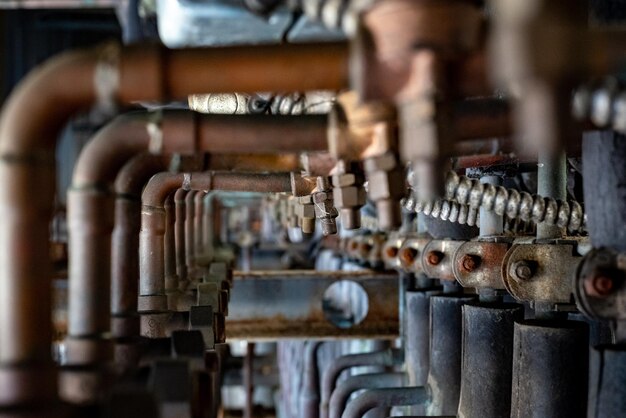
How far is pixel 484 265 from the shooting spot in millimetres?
1400

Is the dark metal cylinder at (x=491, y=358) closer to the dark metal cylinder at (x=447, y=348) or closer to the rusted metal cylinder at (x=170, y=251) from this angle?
the dark metal cylinder at (x=447, y=348)

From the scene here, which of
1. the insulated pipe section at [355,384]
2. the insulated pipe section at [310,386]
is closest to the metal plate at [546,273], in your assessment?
the insulated pipe section at [355,384]

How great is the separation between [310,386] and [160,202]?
212cm

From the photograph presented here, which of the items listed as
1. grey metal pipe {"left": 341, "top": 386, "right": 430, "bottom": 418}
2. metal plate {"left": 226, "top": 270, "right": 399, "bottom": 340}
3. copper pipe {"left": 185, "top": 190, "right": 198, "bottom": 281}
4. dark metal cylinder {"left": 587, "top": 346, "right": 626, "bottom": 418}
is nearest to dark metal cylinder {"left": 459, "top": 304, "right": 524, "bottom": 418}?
dark metal cylinder {"left": 587, "top": 346, "right": 626, "bottom": 418}

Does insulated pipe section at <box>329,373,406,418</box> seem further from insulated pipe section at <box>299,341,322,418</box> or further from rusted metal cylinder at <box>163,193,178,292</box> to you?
insulated pipe section at <box>299,341,322,418</box>

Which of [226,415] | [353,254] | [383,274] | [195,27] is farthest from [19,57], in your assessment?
[195,27]

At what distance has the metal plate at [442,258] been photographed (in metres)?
1.62

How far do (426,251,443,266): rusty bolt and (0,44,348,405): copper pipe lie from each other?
95 cm

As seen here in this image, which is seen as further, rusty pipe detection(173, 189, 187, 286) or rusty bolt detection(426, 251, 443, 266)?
rusty pipe detection(173, 189, 187, 286)

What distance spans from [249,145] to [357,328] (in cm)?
195

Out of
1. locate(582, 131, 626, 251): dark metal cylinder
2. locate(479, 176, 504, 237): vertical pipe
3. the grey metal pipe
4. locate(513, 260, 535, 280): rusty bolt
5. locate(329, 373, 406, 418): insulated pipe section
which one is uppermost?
locate(582, 131, 626, 251): dark metal cylinder

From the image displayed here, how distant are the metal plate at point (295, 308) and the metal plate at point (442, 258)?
1.05 metres

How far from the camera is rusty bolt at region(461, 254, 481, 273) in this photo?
1405 millimetres

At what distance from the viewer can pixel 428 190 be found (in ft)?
2.51
